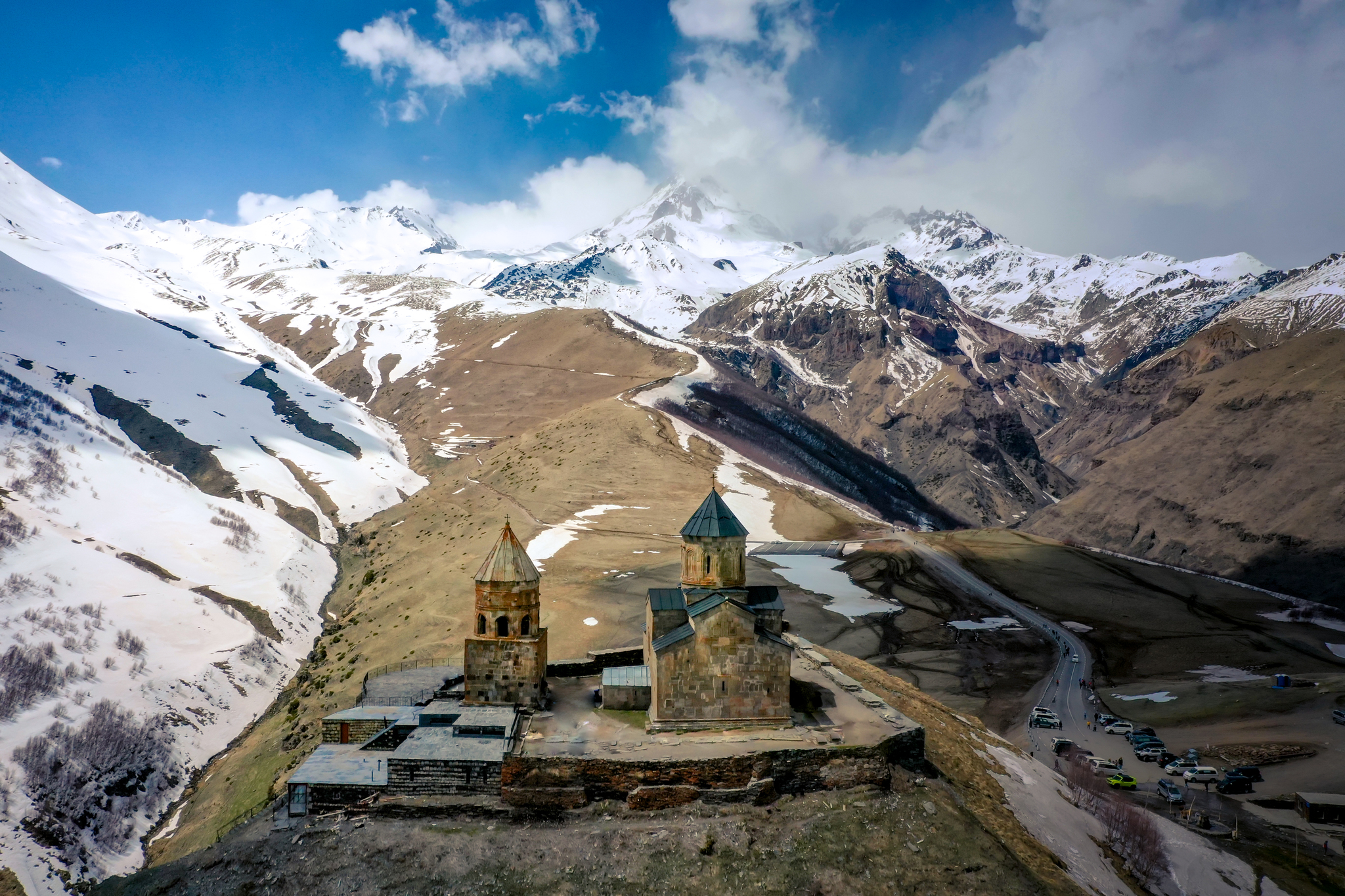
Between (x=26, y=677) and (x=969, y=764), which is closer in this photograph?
(x=969, y=764)

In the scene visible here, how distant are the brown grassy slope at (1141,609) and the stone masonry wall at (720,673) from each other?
38.1m

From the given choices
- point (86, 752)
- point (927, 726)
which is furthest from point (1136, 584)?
point (86, 752)

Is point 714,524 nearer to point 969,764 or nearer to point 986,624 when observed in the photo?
point 969,764

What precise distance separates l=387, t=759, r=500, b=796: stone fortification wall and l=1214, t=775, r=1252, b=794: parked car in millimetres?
33770

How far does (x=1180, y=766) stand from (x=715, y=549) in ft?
91.1

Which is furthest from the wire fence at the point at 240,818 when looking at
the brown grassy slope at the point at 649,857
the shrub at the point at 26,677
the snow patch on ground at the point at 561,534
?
the snow patch on ground at the point at 561,534

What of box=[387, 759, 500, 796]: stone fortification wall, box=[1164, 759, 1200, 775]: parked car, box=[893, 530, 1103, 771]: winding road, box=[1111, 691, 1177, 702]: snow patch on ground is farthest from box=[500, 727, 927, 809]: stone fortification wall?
box=[1111, 691, 1177, 702]: snow patch on ground

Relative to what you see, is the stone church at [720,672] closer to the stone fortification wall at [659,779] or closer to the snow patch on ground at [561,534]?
the stone fortification wall at [659,779]

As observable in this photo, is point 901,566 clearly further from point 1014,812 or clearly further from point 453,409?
point 453,409

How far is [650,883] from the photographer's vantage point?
18.7 meters

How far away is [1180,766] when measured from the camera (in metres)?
37.1

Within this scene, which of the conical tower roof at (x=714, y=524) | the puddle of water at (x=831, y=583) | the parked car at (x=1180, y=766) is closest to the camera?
the conical tower roof at (x=714, y=524)

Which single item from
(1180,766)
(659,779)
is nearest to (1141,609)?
(1180,766)

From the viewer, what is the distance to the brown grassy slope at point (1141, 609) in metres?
54.2
